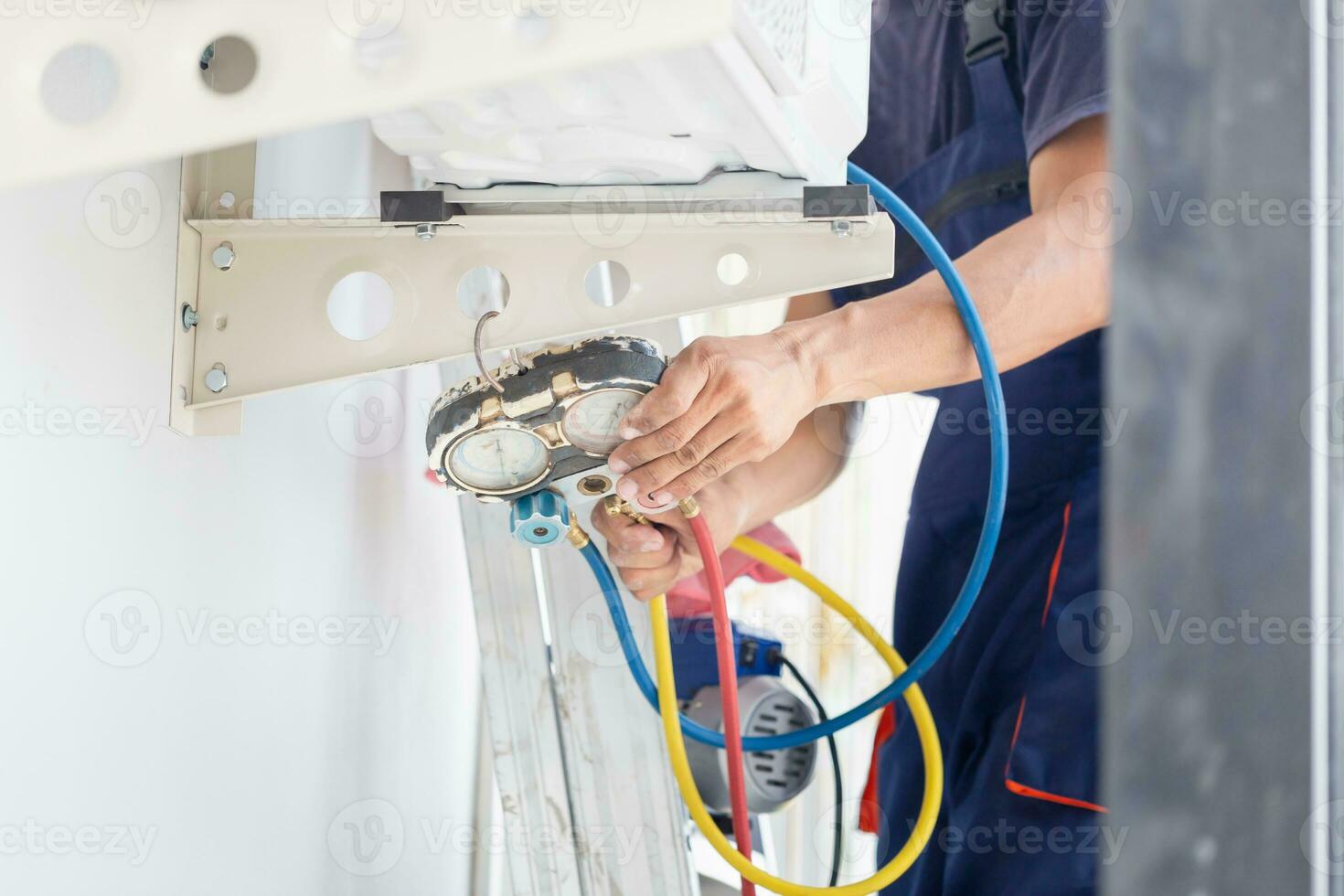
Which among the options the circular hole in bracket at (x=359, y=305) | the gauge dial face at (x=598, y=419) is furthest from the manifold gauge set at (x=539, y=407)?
the circular hole in bracket at (x=359, y=305)

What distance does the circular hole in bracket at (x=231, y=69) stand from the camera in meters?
0.44

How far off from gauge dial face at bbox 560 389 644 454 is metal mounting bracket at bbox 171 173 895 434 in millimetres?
69

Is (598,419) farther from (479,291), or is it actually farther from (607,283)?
(607,283)

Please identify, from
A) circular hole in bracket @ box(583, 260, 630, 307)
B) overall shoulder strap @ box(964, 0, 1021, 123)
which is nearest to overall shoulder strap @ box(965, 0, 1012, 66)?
overall shoulder strap @ box(964, 0, 1021, 123)

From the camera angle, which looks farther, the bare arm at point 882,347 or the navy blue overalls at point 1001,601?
the navy blue overalls at point 1001,601

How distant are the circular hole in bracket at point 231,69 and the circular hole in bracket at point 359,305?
50cm

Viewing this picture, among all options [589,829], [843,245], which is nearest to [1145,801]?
[843,245]

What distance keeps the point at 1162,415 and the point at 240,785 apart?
32.6 inches

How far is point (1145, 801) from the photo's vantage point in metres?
0.18

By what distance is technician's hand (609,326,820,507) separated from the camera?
76 cm
